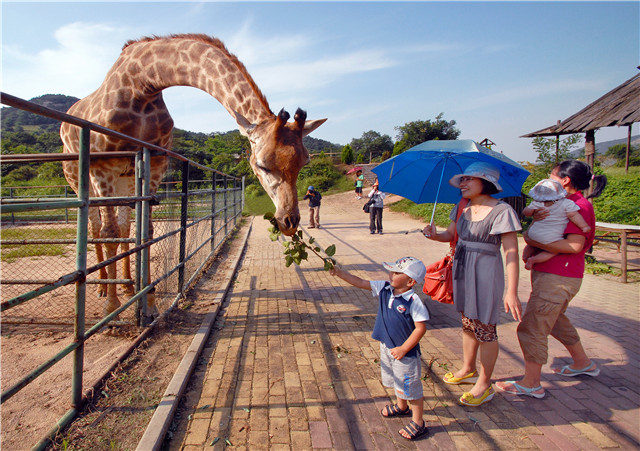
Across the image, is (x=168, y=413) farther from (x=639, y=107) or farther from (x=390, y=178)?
(x=639, y=107)

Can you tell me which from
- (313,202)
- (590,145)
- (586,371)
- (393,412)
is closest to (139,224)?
(393,412)

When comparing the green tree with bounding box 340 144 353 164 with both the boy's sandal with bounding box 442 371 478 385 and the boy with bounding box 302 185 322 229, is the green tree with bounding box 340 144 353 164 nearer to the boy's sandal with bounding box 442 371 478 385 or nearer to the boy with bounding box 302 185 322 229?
the boy with bounding box 302 185 322 229

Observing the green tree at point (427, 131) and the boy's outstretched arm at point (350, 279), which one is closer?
the boy's outstretched arm at point (350, 279)

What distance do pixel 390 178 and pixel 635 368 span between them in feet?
10.1

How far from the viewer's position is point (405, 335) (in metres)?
2.42

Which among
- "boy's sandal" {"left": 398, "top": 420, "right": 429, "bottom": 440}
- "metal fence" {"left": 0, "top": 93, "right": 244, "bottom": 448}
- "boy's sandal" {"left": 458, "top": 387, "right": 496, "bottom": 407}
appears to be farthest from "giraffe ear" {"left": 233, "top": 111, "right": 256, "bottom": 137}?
"boy's sandal" {"left": 458, "top": 387, "right": 496, "bottom": 407}

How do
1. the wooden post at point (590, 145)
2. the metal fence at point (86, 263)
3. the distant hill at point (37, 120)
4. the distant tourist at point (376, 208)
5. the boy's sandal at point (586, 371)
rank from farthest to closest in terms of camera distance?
the distant hill at point (37, 120) → the distant tourist at point (376, 208) → the wooden post at point (590, 145) → the boy's sandal at point (586, 371) → the metal fence at point (86, 263)

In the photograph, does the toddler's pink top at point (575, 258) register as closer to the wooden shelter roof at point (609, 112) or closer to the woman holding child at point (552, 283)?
the woman holding child at point (552, 283)

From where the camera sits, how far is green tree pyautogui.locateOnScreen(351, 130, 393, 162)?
51016 mm

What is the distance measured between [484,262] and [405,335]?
0.87 metres

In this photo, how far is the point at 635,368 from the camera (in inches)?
133

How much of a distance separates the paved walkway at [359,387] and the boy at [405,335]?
232 mm

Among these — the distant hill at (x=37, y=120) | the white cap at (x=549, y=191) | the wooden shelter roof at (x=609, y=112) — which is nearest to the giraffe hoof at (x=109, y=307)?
the white cap at (x=549, y=191)

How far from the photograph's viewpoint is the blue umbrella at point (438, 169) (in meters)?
3.58
